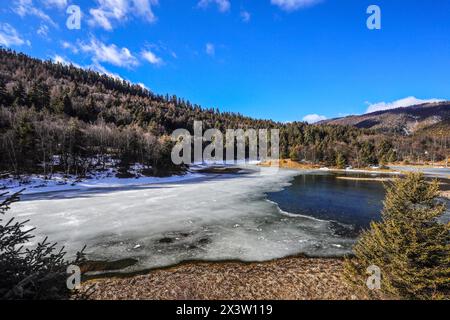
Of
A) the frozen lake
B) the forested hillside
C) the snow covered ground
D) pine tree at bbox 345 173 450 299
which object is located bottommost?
the frozen lake

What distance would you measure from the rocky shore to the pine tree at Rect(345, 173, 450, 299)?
1.40 m

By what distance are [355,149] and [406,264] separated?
113m

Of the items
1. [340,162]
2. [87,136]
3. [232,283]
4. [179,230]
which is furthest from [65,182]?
[340,162]

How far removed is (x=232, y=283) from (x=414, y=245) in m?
5.55

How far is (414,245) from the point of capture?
6.32m

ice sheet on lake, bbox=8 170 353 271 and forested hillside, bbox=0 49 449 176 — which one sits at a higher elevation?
forested hillside, bbox=0 49 449 176

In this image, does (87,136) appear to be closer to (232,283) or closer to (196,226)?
(196,226)

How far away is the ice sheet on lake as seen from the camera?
11.0 meters

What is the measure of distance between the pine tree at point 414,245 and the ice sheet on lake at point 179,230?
4.24 meters

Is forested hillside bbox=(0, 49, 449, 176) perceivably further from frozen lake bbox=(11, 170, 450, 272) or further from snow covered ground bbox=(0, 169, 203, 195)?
frozen lake bbox=(11, 170, 450, 272)

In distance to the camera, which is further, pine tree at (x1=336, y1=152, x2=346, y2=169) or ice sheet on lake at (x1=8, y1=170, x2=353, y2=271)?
pine tree at (x1=336, y1=152, x2=346, y2=169)

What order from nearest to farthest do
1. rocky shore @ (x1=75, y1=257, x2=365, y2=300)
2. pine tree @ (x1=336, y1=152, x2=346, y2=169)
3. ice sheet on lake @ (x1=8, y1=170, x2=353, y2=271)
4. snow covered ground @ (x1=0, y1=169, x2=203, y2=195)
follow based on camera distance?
rocky shore @ (x1=75, y1=257, x2=365, y2=300) → ice sheet on lake @ (x1=8, y1=170, x2=353, y2=271) → snow covered ground @ (x1=0, y1=169, x2=203, y2=195) → pine tree @ (x1=336, y1=152, x2=346, y2=169)

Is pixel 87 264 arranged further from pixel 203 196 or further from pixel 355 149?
pixel 355 149

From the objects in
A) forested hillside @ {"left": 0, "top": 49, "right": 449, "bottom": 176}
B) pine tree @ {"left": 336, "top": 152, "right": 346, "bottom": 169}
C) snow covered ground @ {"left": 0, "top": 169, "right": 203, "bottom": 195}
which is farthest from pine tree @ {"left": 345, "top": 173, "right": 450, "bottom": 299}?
pine tree @ {"left": 336, "top": 152, "right": 346, "bottom": 169}
